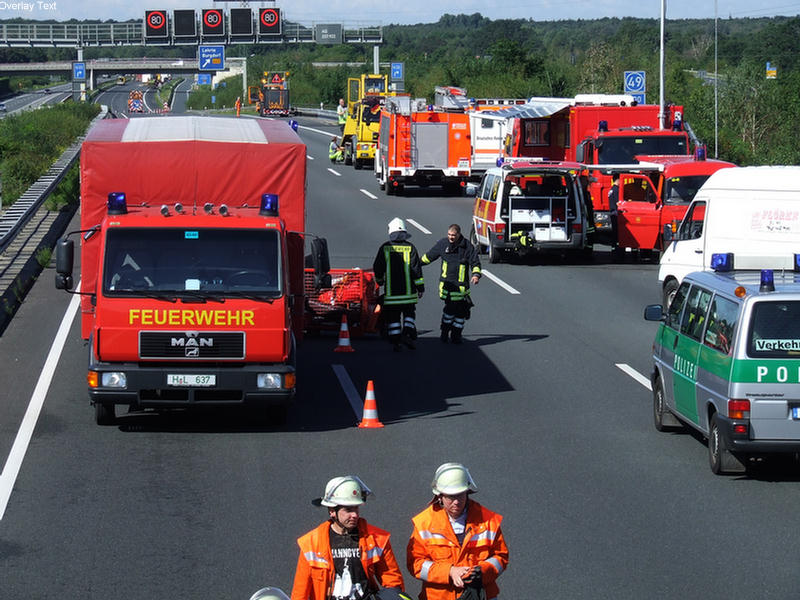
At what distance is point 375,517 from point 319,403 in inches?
193

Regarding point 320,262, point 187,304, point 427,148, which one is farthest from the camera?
point 427,148

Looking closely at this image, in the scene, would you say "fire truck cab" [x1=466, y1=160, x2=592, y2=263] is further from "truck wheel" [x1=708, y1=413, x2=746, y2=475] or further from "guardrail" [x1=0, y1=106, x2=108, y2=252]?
"truck wheel" [x1=708, y1=413, x2=746, y2=475]

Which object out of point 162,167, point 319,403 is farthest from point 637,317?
point 162,167

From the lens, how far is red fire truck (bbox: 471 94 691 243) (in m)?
33.4

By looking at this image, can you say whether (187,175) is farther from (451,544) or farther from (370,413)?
(451,544)

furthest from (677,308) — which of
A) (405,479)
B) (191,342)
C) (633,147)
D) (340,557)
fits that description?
(633,147)

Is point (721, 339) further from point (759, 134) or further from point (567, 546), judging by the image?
point (759, 134)

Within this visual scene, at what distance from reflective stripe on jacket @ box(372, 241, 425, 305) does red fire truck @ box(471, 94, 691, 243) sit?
Result: 39.0ft

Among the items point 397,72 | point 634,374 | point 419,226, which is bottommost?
point 634,374

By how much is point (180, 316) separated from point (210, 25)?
75617 mm

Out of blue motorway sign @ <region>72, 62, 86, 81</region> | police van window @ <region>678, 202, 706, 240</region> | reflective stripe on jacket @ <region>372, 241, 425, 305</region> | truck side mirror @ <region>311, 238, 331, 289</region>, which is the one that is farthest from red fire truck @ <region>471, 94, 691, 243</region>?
blue motorway sign @ <region>72, 62, 86, 81</region>

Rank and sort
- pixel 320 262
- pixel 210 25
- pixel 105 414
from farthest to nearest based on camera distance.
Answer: pixel 210 25
pixel 320 262
pixel 105 414

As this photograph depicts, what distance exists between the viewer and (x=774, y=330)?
11492 mm

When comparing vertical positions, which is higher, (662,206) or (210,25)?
(210,25)
